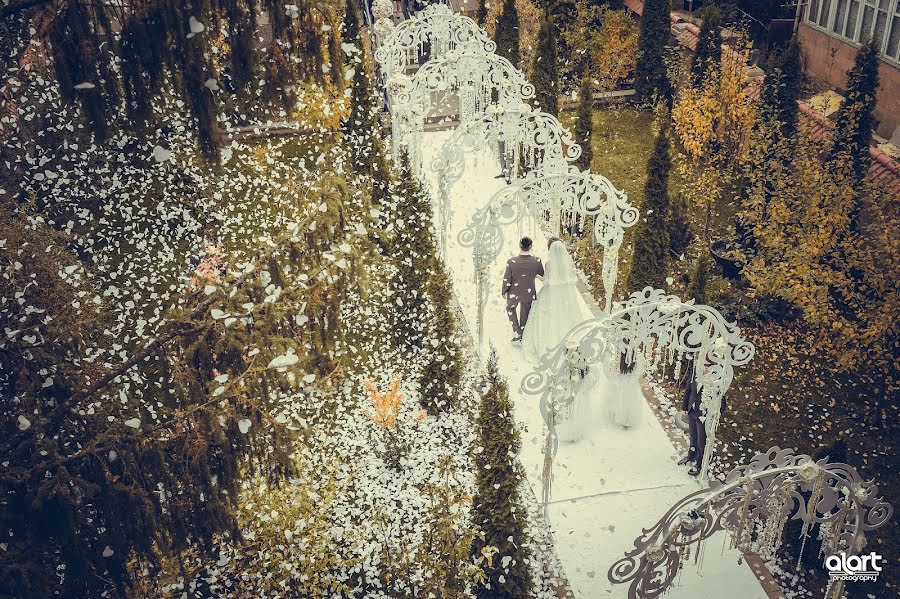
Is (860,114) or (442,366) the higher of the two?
(860,114)

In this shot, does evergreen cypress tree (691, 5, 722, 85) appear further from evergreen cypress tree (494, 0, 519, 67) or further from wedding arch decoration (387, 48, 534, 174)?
evergreen cypress tree (494, 0, 519, 67)

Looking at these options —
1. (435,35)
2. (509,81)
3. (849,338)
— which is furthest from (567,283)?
(435,35)

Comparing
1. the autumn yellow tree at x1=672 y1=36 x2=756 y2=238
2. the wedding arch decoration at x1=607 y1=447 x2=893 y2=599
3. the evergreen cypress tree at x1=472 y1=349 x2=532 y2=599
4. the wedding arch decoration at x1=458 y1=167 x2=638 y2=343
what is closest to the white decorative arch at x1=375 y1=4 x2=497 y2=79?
the autumn yellow tree at x1=672 y1=36 x2=756 y2=238

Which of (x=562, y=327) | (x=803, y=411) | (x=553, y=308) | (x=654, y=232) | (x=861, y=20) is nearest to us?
(x=803, y=411)

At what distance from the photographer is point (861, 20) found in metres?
18.2

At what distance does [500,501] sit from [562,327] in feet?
13.1

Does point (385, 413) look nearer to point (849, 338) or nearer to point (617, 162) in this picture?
point (849, 338)

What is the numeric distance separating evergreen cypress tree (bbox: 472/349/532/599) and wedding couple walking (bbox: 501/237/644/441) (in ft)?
6.14

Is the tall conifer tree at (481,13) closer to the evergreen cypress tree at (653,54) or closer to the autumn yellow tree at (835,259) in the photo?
the evergreen cypress tree at (653,54)

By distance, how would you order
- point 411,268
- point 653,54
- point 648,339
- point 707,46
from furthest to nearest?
point 653,54 < point 707,46 < point 411,268 < point 648,339

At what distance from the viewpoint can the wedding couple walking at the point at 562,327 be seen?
35.3 ft

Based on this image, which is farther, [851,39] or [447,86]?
[851,39]

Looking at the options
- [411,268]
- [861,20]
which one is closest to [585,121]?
[411,268]

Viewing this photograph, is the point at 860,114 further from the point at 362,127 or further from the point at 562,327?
the point at 362,127
